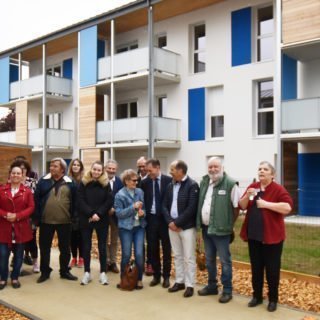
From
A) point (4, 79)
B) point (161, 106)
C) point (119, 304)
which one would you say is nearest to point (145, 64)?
point (161, 106)

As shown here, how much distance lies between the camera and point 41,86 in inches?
949

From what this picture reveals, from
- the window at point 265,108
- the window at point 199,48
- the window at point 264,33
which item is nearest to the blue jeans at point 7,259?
the window at point 265,108

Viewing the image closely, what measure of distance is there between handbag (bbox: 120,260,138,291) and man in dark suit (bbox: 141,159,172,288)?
1.10ft

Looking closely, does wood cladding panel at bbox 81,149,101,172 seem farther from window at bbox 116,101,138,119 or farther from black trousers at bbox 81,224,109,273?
black trousers at bbox 81,224,109,273

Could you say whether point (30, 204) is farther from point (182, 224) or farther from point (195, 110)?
point (195, 110)

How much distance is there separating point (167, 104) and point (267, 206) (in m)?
14.7

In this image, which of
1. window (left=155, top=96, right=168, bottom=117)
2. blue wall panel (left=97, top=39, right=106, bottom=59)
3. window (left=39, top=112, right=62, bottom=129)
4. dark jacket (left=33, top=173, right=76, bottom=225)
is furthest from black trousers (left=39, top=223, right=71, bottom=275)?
window (left=39, top=112, right=62, bottom=129)

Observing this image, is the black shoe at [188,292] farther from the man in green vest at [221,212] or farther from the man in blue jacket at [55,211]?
the man in blue jacket at [55,211]

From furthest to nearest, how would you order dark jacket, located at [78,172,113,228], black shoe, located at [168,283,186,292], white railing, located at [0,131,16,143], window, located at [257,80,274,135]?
white railing, located at [0,131,16,143] < window, located at [257,80,274,135] < dark jacket, located at [78,172,113,228] < black shoe, located at [168,283,186,292]

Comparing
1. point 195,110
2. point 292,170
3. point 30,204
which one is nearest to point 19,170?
point 30,204

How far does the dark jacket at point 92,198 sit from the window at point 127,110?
14.9 m

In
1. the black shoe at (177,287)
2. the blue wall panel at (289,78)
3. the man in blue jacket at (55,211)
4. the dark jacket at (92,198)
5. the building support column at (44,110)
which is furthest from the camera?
the building support column at (44,110)

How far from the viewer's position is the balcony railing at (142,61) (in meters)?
18.5

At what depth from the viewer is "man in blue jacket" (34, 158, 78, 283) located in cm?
672
